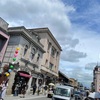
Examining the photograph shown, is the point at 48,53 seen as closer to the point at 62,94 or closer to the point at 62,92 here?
the point at 62,92

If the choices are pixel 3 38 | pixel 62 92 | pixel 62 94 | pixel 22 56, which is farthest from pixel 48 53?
pixel 62 94

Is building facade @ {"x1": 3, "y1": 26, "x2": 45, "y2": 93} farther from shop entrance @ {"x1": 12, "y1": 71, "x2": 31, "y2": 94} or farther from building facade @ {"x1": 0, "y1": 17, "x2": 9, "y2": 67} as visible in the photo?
building facade @ {"x1": 0, "y1": 17, "x2": 9, "y2": 67}

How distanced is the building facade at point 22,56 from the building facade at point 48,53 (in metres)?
4.94

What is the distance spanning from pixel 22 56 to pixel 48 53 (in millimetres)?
12303

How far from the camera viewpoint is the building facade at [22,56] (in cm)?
2250

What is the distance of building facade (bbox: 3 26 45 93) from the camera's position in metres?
22.5

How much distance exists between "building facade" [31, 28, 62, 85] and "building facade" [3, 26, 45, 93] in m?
4.94

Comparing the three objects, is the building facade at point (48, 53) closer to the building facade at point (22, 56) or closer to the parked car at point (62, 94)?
the building facade at point (22, 56)

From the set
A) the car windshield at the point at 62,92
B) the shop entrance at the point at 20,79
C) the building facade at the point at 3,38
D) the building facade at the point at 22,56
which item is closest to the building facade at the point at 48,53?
the building facade at the point at 22,56

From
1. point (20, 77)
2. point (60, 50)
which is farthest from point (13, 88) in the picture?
point (60, 50)

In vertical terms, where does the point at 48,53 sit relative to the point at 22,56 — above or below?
above

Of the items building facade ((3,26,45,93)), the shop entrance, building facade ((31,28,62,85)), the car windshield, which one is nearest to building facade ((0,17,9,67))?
building facade ((3,26,45,93))

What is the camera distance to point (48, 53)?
3553 centimetres

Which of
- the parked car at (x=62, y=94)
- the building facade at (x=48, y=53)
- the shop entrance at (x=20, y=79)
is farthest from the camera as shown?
the building facade at (x=48, y=53)
